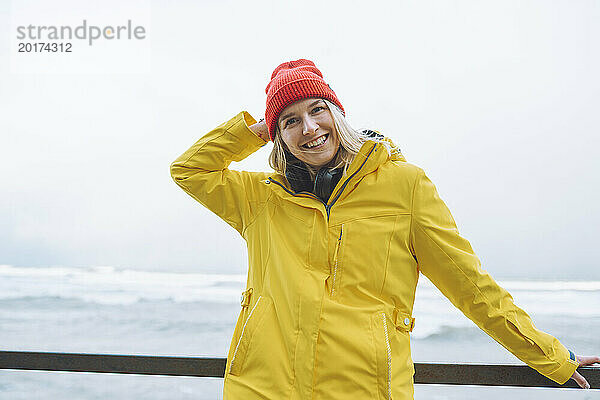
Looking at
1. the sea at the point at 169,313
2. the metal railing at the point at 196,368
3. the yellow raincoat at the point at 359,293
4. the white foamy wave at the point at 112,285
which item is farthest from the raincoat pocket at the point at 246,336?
the white foamy wave at the point at 112,285

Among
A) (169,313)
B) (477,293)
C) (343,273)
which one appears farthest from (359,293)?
(169,313)

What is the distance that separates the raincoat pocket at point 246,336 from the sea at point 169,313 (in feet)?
10.4

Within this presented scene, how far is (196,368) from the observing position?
5.07 feet

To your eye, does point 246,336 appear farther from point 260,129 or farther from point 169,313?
point 169,313

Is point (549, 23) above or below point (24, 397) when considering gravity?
above

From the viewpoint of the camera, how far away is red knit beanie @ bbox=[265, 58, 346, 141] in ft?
4.49

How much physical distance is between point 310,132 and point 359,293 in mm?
440

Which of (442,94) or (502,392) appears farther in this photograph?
(442,94)

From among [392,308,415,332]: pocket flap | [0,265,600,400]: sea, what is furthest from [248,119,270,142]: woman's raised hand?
[0,265,600,400]: sea

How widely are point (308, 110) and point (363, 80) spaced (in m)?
3.33

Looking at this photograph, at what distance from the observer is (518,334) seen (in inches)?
49.3

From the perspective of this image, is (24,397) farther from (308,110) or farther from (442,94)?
(442,94)

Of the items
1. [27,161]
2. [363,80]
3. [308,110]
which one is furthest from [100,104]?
[308,110]

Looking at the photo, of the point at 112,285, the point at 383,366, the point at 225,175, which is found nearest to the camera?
the point at 383,366
